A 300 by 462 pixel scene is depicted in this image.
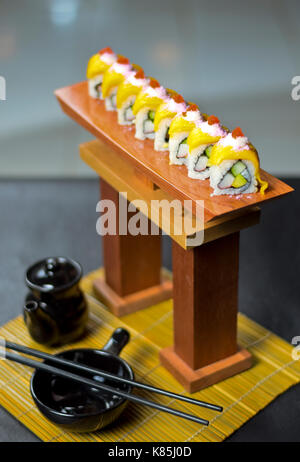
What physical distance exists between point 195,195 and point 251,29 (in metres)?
3.61

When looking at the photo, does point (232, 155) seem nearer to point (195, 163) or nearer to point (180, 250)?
point (195, 163)

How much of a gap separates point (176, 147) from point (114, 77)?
440mm

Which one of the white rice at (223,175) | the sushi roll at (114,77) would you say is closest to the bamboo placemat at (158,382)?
the white rice at (223,175)

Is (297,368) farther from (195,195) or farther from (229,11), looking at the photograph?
(229,11)

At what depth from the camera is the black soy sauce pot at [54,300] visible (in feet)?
8.32

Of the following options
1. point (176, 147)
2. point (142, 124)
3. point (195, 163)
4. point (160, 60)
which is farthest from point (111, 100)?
point (160, 60)

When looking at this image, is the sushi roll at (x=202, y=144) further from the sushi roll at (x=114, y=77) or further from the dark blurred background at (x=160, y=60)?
the dark blurred background at (x=160, y=60)

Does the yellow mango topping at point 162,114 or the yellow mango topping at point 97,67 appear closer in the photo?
the yellow mango topping at point 162,114

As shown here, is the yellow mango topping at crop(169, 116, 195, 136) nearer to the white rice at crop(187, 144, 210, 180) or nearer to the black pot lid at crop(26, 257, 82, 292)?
the white rice at crop(187, 144, 210, 180)

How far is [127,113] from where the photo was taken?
2.49m

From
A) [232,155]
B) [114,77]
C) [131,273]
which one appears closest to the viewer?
[232,155]

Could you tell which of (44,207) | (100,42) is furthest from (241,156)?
(100,42)

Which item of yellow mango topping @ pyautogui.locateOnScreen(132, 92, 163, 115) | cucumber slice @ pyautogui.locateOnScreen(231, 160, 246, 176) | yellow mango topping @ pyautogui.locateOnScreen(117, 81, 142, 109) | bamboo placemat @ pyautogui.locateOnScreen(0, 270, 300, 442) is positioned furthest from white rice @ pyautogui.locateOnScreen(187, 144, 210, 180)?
bamboo placemat @ pyautogui.locateOnScreen(0, 270, 300, 442)

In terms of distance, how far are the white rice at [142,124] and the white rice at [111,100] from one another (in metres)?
0.22
